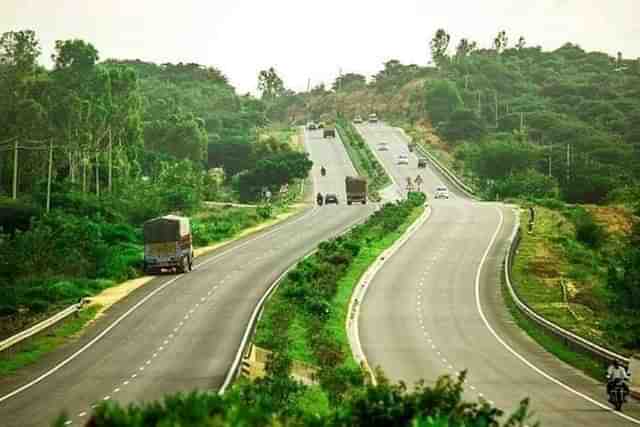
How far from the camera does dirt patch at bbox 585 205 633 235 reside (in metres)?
93.8

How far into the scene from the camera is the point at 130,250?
7325cm

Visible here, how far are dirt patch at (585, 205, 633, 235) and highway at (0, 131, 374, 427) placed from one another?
26.1 meters

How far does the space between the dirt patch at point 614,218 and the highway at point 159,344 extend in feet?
85.7

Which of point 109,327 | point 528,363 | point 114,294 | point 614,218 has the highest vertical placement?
point 614,218

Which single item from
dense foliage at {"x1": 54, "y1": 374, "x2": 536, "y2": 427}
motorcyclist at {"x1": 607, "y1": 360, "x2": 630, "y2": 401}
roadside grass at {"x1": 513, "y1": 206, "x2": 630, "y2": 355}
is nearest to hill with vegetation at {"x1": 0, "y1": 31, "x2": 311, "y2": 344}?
roadside grass at {"x1": 513, "y1": 206, "x2": 630, "y2": 355}

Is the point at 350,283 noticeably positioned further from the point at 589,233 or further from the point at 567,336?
the point at 589,233

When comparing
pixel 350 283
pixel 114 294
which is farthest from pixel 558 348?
pixel 114 294

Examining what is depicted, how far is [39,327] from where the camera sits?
48.7 m

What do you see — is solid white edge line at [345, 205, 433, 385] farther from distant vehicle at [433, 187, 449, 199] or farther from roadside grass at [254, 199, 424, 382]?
distant vehicle at [433, 187, 449, 199]

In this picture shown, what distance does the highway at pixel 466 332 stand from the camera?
3734 cm

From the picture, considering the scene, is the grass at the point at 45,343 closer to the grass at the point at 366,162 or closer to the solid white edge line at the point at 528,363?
the solid white edge line at the point at 528,363

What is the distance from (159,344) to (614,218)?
6110 centimetres

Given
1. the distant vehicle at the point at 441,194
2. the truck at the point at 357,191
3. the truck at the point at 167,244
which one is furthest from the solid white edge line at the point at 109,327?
the distant vehicle at the point at 441,194

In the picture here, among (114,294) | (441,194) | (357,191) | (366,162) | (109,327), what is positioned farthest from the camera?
(366,162)
